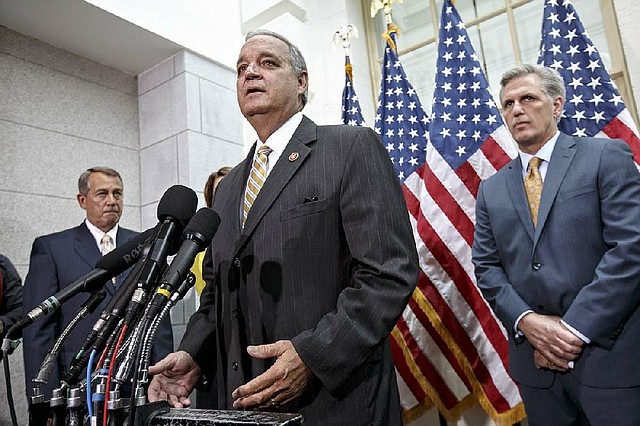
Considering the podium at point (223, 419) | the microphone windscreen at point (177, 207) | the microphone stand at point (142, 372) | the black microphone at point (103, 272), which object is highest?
the microphone windscreen at point (177, 207)

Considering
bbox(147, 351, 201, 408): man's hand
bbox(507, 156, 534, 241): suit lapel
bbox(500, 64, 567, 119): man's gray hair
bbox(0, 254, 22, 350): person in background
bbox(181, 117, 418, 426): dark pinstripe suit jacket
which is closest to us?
bbox(181, 117, 418, 426): dark pinstripe suit jacket

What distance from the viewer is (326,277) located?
1.14 meters

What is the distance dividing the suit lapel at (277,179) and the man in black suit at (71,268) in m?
1.42

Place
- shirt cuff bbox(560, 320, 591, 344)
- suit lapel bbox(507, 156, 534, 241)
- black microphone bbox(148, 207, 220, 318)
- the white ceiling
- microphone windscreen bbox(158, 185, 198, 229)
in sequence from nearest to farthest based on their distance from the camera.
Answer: black microphone bbox(148, 207, 220, 318) → microphone windscreen bbox(158, 185, 198, 229) → shirt cuff bbox(560, 320, 591, 344) → suit lapel bbox(507, 156, 534, 241) → the white ceiling

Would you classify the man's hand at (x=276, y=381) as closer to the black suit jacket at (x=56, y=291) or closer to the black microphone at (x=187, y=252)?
the black microphone at (x=187, y=252)

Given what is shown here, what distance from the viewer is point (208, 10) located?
392 centimetres

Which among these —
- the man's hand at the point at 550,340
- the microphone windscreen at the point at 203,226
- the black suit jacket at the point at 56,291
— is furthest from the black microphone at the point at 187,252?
the black suit jacket at the point at 56,291

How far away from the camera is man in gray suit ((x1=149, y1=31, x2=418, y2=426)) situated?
1004 millimetres

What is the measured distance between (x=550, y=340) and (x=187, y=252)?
3.90 ft

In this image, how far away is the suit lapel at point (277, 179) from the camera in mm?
1186

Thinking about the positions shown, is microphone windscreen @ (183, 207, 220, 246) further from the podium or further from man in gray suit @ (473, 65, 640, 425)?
man in gray suit @ (473, 65, 640, 425)

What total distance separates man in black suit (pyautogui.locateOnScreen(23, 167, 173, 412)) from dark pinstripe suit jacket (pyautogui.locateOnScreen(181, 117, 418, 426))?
4.45ft

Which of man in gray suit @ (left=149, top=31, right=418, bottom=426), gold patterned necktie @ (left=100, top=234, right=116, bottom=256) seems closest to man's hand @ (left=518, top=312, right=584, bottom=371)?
man in gray suit @ (left=149, top=31, right=418, bottom=426)

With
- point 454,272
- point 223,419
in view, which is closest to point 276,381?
point 223,419
